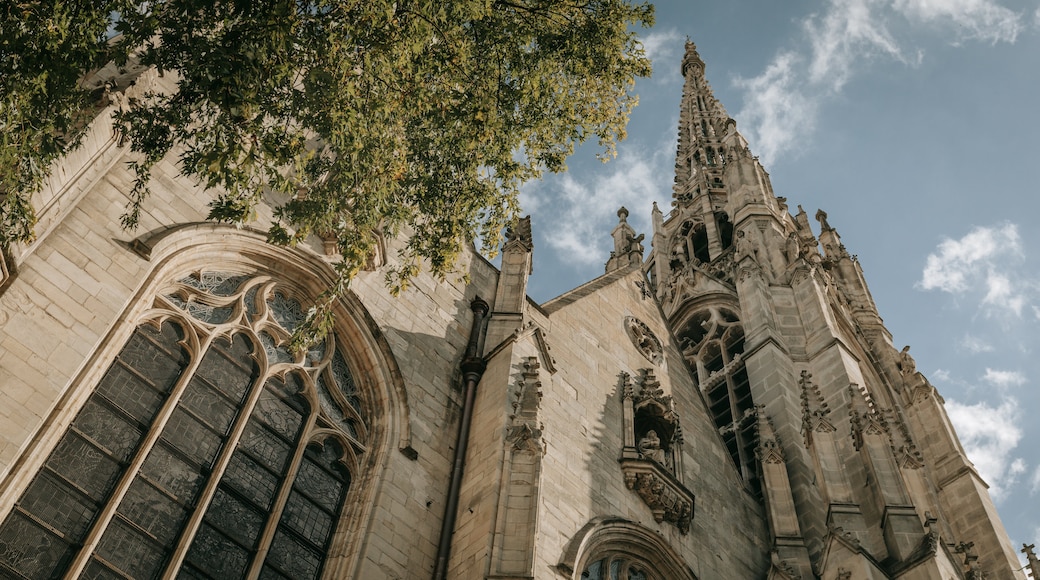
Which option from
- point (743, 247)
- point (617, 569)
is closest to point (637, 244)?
point (743, 247)

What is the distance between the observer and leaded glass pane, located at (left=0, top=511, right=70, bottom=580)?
759 cm

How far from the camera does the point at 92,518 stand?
8.27 metres

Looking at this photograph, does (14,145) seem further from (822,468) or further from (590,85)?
(822,468)

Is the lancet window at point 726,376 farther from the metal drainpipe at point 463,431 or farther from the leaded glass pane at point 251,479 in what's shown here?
the leaded glass pane at point 251,479

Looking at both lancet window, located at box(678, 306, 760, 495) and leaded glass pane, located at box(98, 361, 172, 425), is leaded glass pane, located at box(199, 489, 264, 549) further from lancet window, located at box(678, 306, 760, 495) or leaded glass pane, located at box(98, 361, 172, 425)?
lancet window, located at box(678, 306, 760, 495)

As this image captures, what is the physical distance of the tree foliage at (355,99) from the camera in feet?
24.7

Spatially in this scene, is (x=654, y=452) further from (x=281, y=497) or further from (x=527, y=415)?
(x=281, y=497)

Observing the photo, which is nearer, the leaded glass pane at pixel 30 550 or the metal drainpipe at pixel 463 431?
the leaded glass pane at pixel 30 550

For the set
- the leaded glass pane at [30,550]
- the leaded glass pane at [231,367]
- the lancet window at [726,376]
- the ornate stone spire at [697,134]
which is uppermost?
the ornate stone spire at [697,134]

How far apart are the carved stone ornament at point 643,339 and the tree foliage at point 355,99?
4.85m

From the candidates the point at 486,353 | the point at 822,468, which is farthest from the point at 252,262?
the point at 822,468

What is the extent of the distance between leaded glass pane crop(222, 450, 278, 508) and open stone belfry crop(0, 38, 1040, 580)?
0.02 metres

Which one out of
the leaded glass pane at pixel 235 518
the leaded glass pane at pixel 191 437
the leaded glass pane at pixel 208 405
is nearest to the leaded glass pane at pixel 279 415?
the leaded glass pane at pixel 208 405

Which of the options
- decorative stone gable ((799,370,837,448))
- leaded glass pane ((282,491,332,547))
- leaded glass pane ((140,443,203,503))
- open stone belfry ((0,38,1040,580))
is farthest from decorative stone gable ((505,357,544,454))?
decorative stone gable ((799,370,837,448))
